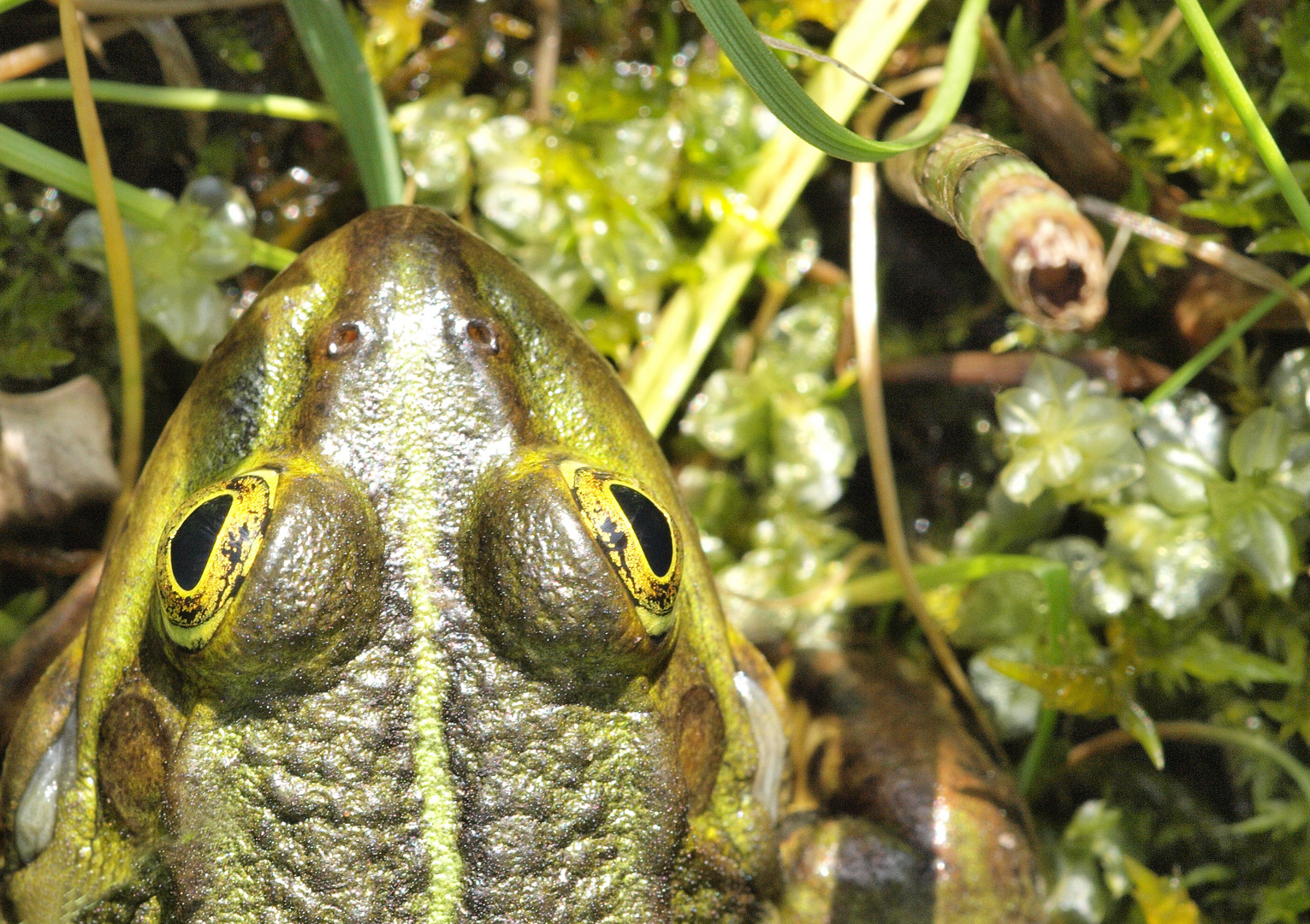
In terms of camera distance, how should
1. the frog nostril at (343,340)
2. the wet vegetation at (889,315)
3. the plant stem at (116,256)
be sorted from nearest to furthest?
the frog nostril at (343,340) → the plant stem at (116,256) → the wet vegetation at (889,315)

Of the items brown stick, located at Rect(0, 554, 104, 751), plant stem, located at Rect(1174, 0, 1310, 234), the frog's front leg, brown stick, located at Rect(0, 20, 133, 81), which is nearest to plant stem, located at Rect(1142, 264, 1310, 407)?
plant stem, located at Rect(1174, 0, 1310, 234)

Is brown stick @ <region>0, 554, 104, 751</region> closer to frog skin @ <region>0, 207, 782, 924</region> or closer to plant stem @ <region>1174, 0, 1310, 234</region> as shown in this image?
frog skin @ <region>0, 207, 782, 924</region>

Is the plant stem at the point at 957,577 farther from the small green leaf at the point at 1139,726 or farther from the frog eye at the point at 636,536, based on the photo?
the frog eye at the point at 636,536

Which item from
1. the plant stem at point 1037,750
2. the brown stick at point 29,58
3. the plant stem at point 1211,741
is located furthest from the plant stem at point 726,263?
the brown stick at point 29,58

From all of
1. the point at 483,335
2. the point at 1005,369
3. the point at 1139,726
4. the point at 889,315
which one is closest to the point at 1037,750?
the point at 1139,726

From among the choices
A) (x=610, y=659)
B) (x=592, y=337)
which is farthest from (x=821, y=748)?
(x=592, y=337)

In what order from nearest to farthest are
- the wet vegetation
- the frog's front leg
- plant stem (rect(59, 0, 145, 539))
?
plant stem (rect(59, 0, 145, 539)) < the frog's front leg < the wet vegetation

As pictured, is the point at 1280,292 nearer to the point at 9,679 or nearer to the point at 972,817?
the point at 972,817
